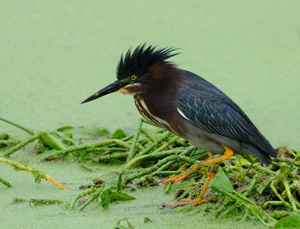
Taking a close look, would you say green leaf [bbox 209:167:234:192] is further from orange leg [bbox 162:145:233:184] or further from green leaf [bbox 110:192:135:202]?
green leaf [bbox 110:192:135:202]

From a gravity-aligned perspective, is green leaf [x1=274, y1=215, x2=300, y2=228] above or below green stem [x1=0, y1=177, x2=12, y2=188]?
above

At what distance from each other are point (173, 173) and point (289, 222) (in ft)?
3.67

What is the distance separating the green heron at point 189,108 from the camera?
387 cm

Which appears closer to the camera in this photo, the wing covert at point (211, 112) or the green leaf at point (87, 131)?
the wing covert at point (211, 112)

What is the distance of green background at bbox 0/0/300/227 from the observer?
6.08 m

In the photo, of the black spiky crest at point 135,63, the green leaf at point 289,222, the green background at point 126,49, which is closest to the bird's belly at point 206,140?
the black spiky crest at point 135,63

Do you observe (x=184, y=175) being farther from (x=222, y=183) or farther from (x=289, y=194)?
(x=289, y=194)

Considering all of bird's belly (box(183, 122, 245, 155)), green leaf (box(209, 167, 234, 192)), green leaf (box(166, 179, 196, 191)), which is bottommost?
green leaf (box(166, 179, 196, 191))

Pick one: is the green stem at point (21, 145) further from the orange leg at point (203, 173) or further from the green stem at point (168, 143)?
the orange leg at point (203, 173)

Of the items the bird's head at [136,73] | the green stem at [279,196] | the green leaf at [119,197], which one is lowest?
the green leaf at [119,197]

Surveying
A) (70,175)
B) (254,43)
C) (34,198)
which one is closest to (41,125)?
(70,175)

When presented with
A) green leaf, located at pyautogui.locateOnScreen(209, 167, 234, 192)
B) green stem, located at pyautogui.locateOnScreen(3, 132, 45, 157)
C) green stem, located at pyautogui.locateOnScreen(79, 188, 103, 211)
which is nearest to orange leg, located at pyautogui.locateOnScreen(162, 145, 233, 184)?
green leaf, located at pyautogui.locateOnScreen(209, 167, 234, 192)

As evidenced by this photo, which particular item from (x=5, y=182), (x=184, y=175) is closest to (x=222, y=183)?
(x=184, y=175)

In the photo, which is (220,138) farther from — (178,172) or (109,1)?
(109,1)
